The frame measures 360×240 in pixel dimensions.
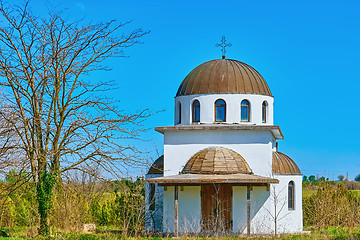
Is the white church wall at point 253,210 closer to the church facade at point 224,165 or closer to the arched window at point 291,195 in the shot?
the church facade at point 224,165

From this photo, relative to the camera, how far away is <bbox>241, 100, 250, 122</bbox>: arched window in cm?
2450

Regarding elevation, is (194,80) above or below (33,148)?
above

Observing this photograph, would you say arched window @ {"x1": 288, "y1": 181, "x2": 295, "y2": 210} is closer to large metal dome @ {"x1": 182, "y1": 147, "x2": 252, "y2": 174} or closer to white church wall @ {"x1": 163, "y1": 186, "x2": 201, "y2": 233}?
large metal dome @ {"x1": 182, "y1": 147, "x2": 252, "y2": 174}

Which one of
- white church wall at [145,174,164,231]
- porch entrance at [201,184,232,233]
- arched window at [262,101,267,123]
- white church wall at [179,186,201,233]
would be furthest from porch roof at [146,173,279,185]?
arched window at [262,101,267,123]

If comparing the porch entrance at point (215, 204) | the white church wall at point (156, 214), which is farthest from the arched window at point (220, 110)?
the white church wall at point (156, 214)

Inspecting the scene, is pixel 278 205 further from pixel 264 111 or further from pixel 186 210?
pixel 264 111

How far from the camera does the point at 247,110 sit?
80.6 ft

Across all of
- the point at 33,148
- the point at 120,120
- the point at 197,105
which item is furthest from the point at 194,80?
the point at 33,148

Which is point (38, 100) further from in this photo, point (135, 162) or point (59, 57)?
point (135, 162)

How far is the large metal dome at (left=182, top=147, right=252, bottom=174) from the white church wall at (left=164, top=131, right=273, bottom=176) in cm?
33

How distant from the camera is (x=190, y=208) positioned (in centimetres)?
2262

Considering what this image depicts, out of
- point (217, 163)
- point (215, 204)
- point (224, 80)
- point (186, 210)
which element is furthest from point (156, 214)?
point (224, 80)

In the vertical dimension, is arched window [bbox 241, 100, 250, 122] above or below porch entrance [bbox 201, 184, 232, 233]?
above

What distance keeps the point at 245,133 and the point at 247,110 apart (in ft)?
5.54
